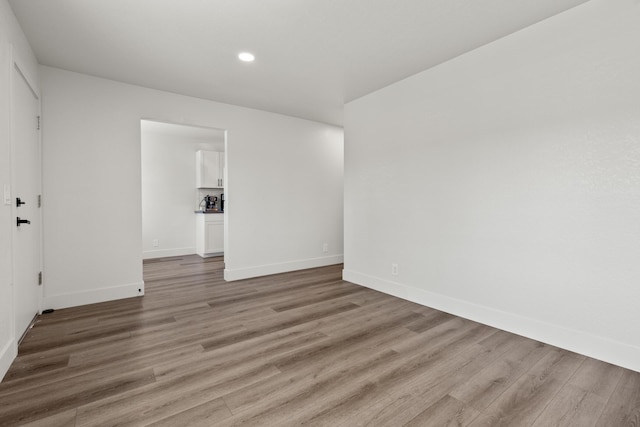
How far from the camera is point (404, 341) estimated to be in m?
2.46

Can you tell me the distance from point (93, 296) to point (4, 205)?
1779 mm

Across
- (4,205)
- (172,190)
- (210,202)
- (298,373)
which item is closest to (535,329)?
(298,373)

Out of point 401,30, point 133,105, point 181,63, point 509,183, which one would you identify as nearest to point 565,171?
point 509,183

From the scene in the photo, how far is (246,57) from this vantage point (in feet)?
9.73

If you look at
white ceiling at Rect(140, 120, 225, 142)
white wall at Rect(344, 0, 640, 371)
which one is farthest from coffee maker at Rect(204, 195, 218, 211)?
white wall at Rect(344, 0, 640, 371)

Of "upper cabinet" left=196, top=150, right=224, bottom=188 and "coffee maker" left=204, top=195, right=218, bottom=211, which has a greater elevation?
"upper cabinet" left=196, top=150, right=224, bottom=188

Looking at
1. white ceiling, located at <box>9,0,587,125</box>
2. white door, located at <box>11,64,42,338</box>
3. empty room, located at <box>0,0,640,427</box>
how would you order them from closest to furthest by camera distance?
empty room, located at <box>0,0,640,427</box> → white ceiling, located at <box>9,0,587,125</box> → white door, located at <box>11,64,42,338</box>

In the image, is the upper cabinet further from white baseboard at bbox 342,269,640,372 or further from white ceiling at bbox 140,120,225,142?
white baseboard at bbox 342,269,640,372

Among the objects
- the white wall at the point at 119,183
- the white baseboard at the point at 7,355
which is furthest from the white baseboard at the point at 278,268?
the white baseboard at the point at 7,355

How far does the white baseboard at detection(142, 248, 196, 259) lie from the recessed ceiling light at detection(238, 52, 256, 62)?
15.4ft

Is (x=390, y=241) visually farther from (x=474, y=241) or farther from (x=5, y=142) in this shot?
(x=5, y=142)

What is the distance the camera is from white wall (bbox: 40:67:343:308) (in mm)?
3217

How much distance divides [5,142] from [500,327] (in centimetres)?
405

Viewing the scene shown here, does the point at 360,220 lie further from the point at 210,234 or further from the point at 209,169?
the point at 209,169
